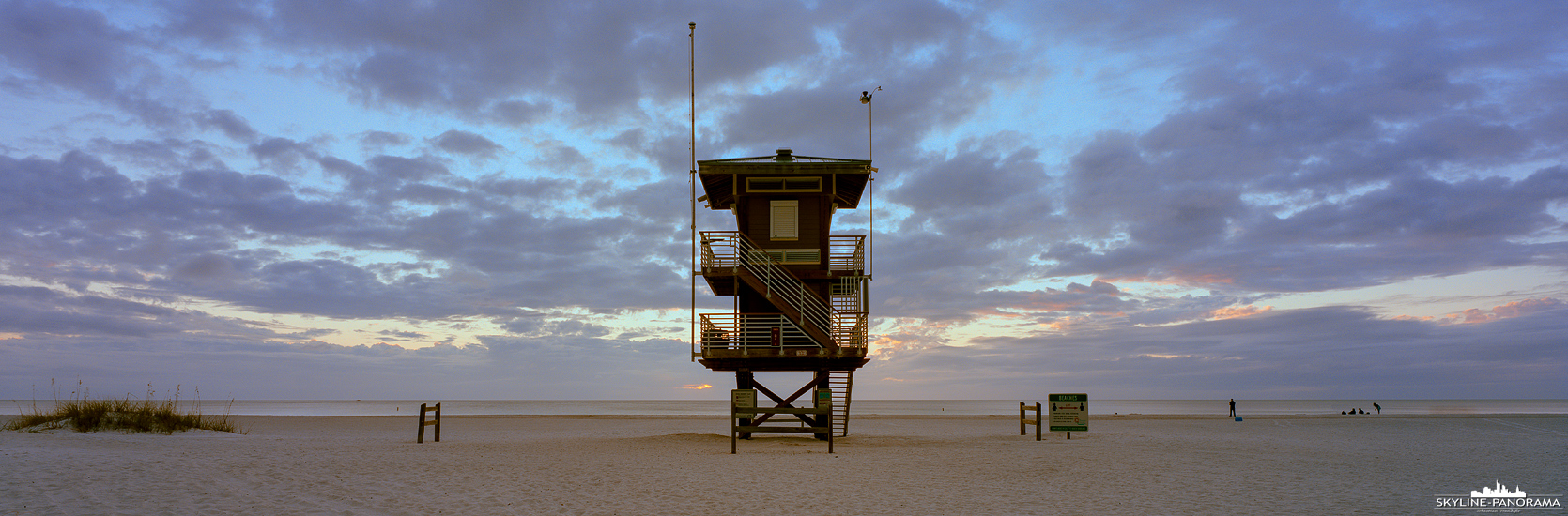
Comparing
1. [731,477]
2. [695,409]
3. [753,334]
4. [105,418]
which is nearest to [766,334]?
[753,334]

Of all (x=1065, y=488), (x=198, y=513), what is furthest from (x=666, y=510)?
(x=1065, y=488)

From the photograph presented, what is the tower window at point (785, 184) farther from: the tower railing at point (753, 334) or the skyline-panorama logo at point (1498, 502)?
the skyline-panorama logo at point (1498, 502)

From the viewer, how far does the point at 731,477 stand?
14.6 metres

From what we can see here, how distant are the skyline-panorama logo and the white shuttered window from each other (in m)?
15.7

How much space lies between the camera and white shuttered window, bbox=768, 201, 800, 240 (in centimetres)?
2394

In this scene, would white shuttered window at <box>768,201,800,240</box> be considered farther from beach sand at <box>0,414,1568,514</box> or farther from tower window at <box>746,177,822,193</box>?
beach sand at <box>0,414,1568,514</box>

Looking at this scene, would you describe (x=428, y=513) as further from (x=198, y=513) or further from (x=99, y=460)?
(x=99, y=460)

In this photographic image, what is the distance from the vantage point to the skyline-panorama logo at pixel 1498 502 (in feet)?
38.4

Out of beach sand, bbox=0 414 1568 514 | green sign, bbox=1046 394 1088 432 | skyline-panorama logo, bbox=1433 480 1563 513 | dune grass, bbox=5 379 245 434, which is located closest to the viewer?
beach sand, bbox=0 414 1568 514

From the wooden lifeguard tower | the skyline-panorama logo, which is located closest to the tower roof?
the wooden lifeguard tower

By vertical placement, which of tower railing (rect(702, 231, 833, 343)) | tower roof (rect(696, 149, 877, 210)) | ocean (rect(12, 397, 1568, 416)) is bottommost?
ocean (rect(12, 397, 1568, 416))

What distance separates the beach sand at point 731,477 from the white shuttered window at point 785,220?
6.05 m

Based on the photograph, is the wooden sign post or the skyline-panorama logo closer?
the skyline-panorama logo

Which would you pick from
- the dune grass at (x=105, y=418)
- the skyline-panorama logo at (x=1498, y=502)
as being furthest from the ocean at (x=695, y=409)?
the skyline-panorama logo at (x=1498, y=502)
